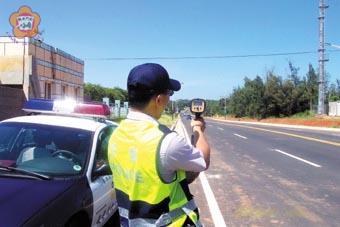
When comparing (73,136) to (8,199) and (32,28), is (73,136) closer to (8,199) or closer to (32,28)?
(8,199)

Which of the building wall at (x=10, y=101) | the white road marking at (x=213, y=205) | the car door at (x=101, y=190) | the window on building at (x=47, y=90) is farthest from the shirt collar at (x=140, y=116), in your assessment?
the window on building at (x=47, y=90)

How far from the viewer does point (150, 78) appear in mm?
2965

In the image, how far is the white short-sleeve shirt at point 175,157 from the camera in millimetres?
2797

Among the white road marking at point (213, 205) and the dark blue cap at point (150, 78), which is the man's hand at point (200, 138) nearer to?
the dark blue cap at point (150, 78)

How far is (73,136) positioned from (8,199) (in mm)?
1790

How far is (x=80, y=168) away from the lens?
16.7ft

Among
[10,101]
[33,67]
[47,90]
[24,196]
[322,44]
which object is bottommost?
[24,196]

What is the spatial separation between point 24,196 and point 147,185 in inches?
62.3

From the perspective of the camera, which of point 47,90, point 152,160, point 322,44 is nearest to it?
point 152,160

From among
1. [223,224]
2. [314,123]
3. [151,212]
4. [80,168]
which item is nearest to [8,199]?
[80,168]

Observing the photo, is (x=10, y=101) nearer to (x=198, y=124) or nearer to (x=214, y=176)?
(x=214, y=176)

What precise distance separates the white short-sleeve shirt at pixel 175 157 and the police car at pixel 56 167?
1.39 meters

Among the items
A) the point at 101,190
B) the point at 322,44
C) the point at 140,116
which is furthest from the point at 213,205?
the point at 322,44

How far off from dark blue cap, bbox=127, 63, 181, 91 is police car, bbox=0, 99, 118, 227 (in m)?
1.42
